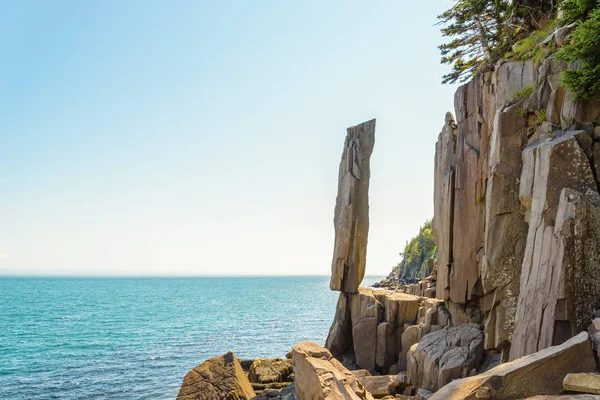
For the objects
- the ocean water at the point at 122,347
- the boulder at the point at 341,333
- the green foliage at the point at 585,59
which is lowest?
the ocean water at the point at 122,347

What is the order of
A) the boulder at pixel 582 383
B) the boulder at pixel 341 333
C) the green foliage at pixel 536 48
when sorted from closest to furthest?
1. the boulder at pixel 582 383
2. the green foliage at pixel 536 48
3. the boulder at pixel 341 333

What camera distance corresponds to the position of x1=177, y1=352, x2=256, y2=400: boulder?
50.8 feet

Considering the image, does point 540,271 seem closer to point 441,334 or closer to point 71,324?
point 441,334

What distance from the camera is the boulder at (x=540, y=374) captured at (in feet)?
28.0

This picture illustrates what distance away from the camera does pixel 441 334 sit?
1831cm

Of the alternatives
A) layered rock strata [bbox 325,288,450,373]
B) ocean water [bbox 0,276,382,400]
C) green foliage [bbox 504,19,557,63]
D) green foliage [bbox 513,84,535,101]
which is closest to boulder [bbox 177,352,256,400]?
layered rock strata [bbox 325,288,450,373]

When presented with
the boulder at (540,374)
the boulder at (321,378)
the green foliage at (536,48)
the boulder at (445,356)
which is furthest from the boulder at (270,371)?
the green foliage at (536,48)

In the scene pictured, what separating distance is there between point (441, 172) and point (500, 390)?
14.4 meters

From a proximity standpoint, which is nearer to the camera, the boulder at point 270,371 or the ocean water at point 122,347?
the boulder at point 270,371

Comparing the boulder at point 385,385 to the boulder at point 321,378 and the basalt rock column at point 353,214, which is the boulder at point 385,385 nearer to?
the boulder at point 321,378

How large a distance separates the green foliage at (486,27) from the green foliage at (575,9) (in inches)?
172

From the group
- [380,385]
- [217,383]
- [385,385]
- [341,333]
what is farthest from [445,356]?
[341,333]

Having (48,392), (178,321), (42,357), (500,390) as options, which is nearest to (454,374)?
(500,390)

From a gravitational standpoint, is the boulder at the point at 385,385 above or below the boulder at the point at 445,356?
below
